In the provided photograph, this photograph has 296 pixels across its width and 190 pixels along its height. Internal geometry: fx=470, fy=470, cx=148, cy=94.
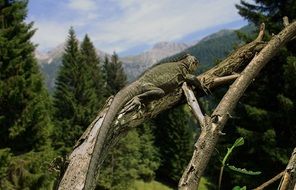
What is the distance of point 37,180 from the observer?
24.7 m

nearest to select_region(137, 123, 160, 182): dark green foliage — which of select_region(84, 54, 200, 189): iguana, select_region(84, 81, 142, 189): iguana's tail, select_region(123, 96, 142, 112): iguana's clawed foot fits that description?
select_region(84, 54, 200, 189): iguana

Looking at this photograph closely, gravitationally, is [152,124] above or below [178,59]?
below

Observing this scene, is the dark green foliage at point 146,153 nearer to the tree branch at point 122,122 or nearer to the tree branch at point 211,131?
the tree branch at point 122,122

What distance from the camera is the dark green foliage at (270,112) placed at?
16.0m

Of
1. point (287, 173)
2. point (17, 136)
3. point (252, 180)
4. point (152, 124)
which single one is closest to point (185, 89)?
point (287, 173)

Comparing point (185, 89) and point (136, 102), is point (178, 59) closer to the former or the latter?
point (185, 89)

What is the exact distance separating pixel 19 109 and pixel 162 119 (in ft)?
115

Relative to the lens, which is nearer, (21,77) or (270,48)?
(270,48)

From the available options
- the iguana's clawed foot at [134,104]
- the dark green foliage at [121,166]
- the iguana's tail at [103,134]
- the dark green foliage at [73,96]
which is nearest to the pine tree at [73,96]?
the dark green foliage at [73,96]

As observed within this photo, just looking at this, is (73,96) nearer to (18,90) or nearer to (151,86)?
(18,90)

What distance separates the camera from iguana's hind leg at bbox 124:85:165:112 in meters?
4.73

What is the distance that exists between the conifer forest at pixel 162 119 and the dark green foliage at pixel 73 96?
4.1 inches

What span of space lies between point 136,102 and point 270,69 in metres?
14.1

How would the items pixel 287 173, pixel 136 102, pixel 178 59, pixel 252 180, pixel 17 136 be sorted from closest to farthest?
pixel 287 173 < pixel 136 102 < pixel 178 59 < pixel 252 180 < pixel 17 136
